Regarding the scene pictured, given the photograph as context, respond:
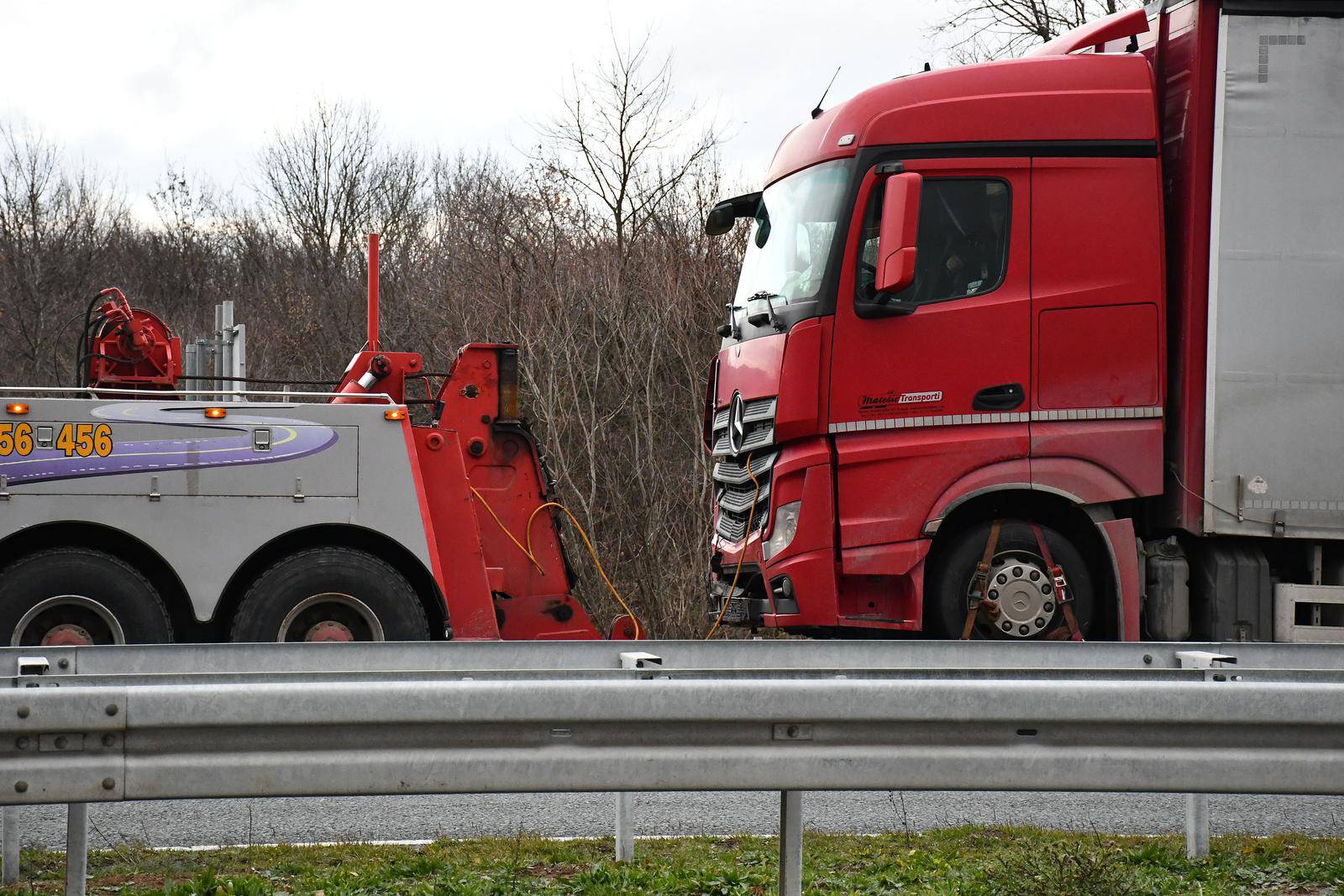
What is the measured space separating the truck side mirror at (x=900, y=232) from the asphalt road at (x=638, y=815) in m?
2.77

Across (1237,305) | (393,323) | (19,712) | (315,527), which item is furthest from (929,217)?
(393,323)

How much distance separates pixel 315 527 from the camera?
24.2ft

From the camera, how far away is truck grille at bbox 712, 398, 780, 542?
7941 millimetres

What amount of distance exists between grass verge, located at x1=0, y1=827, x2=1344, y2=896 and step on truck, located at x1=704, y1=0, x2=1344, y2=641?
2.43 m

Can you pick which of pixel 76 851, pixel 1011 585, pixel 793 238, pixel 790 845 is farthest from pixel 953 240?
pixel 76 851

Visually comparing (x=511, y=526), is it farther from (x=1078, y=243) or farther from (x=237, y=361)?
(x=237, y=361)

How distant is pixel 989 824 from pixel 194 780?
3.86 meters

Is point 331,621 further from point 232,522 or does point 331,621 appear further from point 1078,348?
point 1078,348

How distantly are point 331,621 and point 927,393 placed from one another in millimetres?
3590

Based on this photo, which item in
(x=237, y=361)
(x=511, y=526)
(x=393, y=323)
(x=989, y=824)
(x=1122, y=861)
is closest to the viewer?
(x=1122, y=861)

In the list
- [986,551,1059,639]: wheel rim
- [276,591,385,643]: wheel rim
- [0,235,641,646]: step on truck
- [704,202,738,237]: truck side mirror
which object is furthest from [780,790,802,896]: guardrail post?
[704,202,738,237]: truck side mirror

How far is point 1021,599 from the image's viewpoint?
7633 mm

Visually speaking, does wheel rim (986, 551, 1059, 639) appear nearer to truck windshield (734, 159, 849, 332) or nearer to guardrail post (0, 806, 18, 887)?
truck windshield (734, 159, 849, 332)

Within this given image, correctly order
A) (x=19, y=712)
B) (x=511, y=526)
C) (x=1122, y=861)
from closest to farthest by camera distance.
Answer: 1. (x=19, y=712)
2. (x=1122, y=861)
3. (x=511, y=526)
